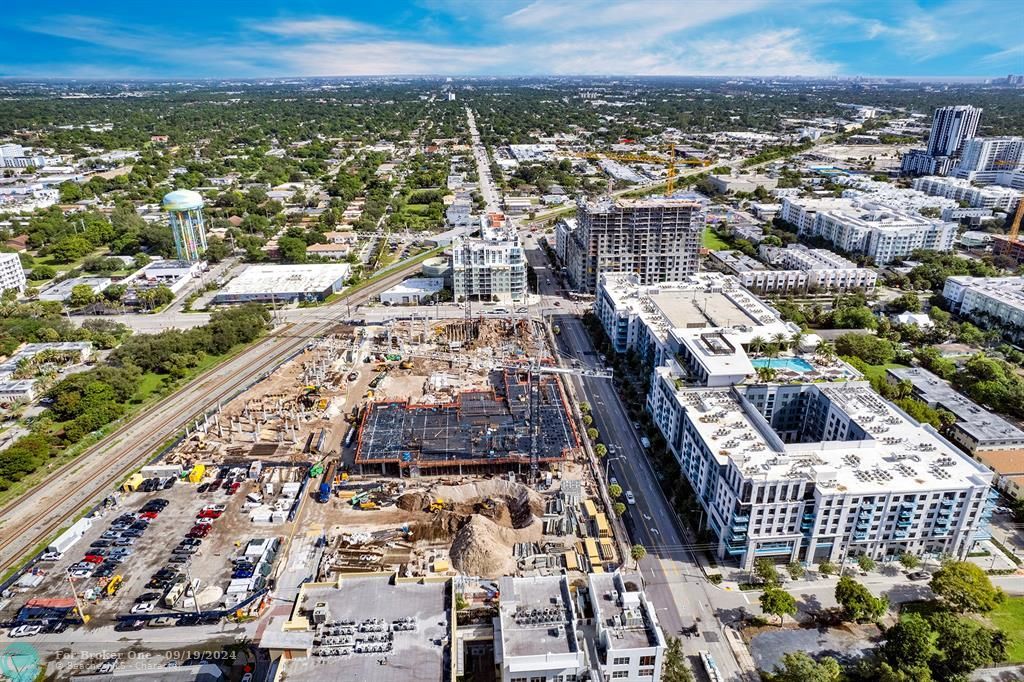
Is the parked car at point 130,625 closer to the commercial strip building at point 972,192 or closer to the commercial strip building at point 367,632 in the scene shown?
the commercial strip building at point 367,632

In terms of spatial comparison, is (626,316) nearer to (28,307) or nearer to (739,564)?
(739,564)

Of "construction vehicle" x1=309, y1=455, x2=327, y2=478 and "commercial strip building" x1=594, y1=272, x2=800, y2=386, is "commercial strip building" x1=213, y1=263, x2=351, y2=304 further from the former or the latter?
"construction vehicle" x1=309, y1=455, x2=327, y2=478

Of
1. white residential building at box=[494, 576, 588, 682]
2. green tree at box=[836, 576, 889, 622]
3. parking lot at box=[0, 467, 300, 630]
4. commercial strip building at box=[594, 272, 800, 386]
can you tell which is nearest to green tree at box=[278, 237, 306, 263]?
commercial strip building at box=[594, 272, 800, 386]

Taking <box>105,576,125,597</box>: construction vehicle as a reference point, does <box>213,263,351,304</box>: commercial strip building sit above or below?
above

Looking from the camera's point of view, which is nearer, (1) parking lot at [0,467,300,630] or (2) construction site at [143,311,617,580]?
(1) parking lot at [0,467,300,630]

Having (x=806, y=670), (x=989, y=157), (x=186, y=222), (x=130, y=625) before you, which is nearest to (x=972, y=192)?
(x=989, y=157)

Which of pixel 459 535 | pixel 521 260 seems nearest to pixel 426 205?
pixel 521 260

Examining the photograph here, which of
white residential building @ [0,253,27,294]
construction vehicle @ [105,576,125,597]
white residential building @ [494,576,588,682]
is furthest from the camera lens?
white residential building @ [0,253,27,294]

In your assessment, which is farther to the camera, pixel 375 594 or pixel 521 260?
pixel 521 260
